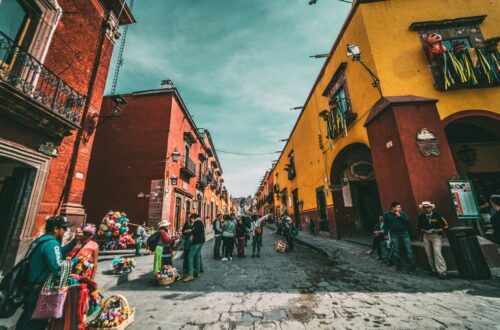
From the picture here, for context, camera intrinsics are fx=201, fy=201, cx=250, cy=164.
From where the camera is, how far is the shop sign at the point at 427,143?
540cm

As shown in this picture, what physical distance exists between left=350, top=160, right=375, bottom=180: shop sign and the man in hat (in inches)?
253

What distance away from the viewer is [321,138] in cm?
1176

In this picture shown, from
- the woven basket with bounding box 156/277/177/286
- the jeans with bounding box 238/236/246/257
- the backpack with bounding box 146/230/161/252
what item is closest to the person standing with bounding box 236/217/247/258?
the jeans with bounding box 238/236/246/257

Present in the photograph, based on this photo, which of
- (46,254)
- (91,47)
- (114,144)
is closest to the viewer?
(46,254)

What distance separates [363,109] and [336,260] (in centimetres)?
550

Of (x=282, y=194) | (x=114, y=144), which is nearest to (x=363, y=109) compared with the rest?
(x=114, y=144)

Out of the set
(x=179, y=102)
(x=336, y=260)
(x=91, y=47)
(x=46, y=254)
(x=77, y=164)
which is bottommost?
(x=336, y=260)

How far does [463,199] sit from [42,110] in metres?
10.6

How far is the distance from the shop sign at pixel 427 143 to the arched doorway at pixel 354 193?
432 cm

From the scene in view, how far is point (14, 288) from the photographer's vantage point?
2059mm

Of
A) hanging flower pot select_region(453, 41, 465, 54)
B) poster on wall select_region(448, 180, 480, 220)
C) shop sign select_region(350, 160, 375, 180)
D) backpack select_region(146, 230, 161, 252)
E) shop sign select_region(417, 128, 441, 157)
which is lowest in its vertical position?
backpack select_region(146, 230, 161, 252)

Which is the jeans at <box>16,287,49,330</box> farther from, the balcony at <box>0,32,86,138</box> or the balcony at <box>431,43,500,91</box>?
the balcony at <box>431,43,500,91</box>

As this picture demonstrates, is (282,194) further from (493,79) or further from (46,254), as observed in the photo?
(46,254)

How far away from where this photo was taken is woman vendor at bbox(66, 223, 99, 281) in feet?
8.40
